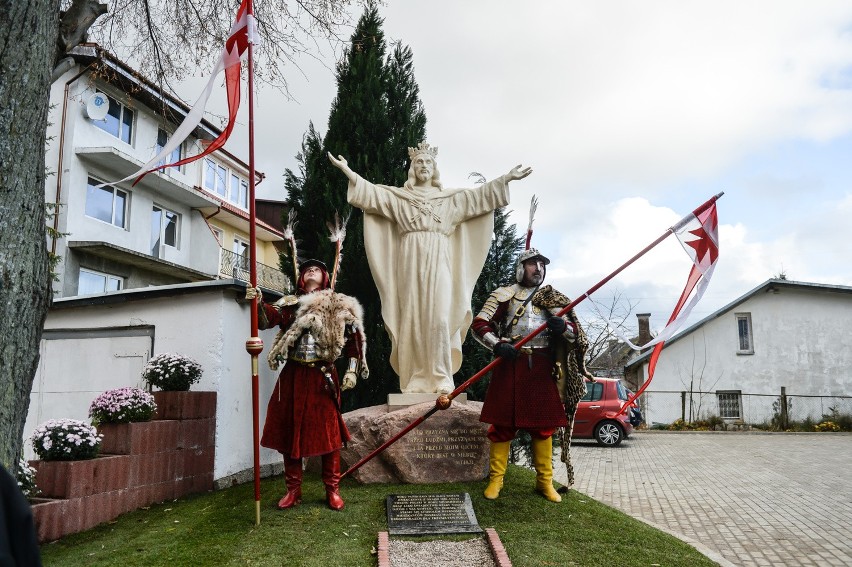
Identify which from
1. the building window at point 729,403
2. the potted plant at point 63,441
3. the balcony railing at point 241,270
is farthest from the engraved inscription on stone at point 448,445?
the building window at point 729,403

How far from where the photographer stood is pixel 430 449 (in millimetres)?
6035

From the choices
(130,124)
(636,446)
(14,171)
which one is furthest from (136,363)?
(130,124)

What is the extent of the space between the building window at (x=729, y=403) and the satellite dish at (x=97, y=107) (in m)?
22.0

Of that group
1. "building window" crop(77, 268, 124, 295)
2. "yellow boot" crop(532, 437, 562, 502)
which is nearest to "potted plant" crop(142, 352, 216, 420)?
"yellow boot" crop(532, 437, 562, 502)

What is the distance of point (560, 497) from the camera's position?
5668 millimetres

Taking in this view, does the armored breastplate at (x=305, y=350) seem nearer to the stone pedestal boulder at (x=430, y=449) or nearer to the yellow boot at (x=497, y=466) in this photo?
the stone pedestal boulder at (x=430, y=449)

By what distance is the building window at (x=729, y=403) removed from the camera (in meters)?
24.1

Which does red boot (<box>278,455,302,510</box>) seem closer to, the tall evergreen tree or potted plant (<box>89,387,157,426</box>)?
potted plant (<box>89,387,157,426</box>)

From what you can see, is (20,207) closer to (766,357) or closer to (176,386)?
(176,386)

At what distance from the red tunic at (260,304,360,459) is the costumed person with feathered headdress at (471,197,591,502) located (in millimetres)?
1315

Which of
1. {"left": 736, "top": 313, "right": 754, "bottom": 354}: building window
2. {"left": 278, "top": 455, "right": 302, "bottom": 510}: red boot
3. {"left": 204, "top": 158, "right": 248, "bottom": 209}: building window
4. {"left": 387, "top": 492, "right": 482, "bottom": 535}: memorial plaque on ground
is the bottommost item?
{"left": 387, "top": 492, "right": 482, "bottom": 535}: memorial plaque on ground

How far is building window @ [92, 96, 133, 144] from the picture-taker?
721 inches

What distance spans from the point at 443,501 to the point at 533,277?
2077 millimetres

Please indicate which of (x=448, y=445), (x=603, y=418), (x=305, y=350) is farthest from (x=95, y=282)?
(x=448, y=445)
